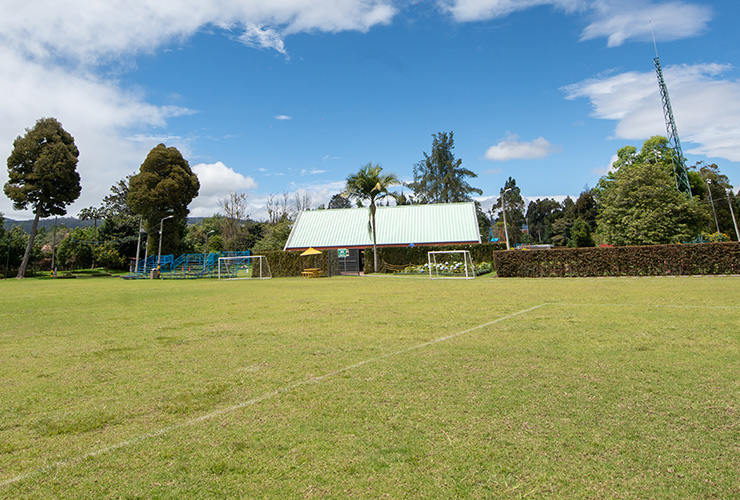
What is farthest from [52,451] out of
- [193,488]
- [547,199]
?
[547,199]

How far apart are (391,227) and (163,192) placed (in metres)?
25.1

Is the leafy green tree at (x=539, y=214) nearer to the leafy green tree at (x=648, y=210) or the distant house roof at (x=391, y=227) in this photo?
the leafy green tree at (x=648, y=210)

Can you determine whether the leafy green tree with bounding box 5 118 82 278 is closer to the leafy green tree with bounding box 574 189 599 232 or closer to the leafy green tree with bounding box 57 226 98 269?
the leafy green tree with bounding box 57 226 98 269

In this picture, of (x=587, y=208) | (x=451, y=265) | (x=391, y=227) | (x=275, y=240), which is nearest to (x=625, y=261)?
(x=451, y=265)

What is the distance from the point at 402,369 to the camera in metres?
4.75

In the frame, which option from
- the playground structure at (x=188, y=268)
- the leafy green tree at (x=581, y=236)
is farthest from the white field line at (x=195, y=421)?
the leafy green tree at (x=581, y=236)

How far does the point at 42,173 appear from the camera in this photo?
37.1 metres

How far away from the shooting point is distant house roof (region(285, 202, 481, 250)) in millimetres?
36097

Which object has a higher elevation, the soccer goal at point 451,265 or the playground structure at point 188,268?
the playground structure at point 188,268

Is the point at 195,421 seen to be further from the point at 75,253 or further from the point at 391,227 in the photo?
the point at 75,253

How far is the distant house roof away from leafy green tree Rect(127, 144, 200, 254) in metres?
14.4

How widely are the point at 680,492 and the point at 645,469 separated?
244 millimetres

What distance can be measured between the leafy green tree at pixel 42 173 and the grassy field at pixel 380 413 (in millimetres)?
39564

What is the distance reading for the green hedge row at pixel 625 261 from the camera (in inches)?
715
